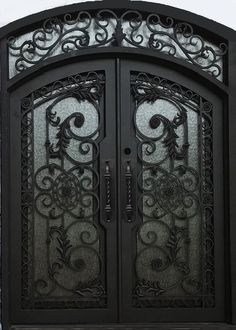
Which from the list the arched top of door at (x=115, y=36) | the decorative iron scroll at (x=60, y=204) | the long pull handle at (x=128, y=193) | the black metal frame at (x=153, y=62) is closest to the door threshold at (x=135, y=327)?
the black metal frame at (x=153, y=62)

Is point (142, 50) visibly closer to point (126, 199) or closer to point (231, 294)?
point (126, 199)

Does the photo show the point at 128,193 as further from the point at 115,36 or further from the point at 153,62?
the point at 115,36

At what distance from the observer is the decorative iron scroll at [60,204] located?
→ 12.3 feet

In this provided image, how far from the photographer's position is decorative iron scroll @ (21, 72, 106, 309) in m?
3.76

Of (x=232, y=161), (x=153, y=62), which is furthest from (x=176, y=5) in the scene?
(x=232, y=161)

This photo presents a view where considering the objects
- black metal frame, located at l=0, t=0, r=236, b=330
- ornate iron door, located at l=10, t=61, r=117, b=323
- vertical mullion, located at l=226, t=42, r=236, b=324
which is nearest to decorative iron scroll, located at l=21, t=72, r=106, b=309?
ornate iron door, located at l=10, t=61, r=117, b=323

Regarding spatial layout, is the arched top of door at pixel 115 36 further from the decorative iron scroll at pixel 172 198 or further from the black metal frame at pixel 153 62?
the decorative iron scroll at pixel 172 198

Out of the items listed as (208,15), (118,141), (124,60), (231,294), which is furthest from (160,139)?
(231,294)

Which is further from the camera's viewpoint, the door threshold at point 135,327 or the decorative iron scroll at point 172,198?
the decorative iron scroll at point 172,198

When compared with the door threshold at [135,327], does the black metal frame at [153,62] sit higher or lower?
higher

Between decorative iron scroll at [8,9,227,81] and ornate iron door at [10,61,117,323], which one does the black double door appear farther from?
decorative iron scroll at [8,9,227,81]

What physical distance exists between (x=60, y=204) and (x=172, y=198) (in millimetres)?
823

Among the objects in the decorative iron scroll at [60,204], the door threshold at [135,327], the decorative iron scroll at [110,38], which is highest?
the decorative iron scroll at [110,38]

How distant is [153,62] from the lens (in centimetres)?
382
